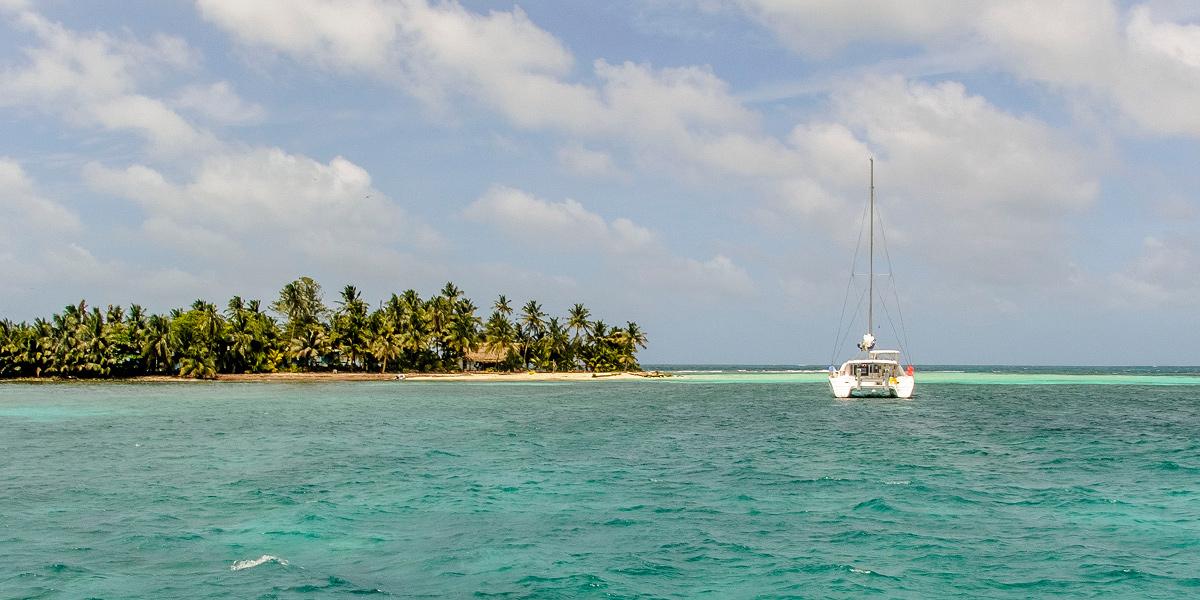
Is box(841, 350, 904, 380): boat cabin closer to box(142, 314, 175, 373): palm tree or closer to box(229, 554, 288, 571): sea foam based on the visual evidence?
box(229, 554, 288, 571): sea foam

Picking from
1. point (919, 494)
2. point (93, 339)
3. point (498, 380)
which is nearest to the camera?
point (919, 494)

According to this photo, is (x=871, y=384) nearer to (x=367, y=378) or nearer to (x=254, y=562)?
(x=254, y=562)

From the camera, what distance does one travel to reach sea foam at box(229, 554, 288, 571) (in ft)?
38.7

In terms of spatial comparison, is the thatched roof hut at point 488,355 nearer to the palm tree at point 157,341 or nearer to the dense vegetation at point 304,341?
the dense vegetation at point 304,341

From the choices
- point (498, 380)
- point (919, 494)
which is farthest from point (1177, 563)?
point (498, 380)

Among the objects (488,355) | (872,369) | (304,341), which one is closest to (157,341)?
(304,341)

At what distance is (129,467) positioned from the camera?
21703mm

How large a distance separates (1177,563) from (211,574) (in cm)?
1401

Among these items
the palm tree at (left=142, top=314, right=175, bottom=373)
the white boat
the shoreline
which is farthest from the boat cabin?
the palm tree at (left=142, top=314, right=175, bottom=373)

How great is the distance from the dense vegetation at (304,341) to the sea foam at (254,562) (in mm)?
81878

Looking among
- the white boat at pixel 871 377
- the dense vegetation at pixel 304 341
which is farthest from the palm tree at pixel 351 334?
the white boat at pixel 871 377

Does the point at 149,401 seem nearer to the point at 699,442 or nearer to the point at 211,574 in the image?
the point at 699,442

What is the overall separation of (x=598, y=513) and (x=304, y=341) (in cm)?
8470

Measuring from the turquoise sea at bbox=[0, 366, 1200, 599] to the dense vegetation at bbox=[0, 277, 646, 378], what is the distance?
59358 millimetres
